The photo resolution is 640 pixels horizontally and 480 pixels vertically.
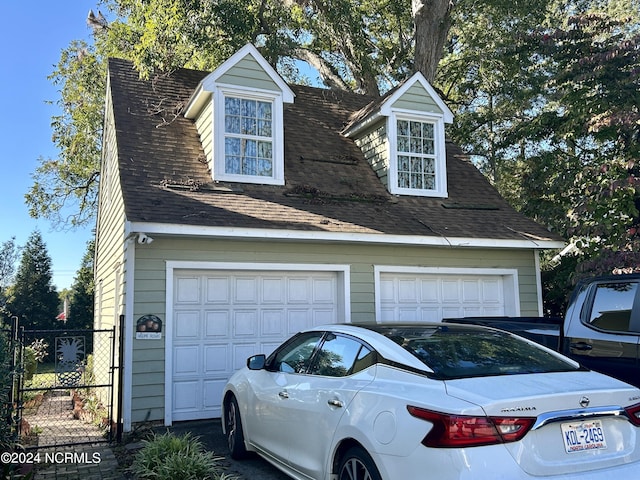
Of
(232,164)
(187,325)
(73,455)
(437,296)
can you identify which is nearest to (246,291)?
(187,325)

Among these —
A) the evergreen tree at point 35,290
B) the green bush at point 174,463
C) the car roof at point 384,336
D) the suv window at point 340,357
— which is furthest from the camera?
the evergreen tree at point 35,290

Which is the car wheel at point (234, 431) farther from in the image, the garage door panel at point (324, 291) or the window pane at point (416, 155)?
the window pane at point (416, 155)

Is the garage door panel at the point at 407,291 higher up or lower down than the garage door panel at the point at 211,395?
higher up

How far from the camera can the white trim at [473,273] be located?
Result: 9.41 meters

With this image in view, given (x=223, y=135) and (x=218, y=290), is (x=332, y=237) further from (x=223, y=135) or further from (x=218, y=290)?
(x=223, y=135)

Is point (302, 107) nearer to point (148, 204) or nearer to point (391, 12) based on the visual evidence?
point (148, 204)

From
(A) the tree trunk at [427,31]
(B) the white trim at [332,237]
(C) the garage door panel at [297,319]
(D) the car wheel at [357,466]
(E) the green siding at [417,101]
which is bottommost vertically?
(D) the car wheel at [357,466]

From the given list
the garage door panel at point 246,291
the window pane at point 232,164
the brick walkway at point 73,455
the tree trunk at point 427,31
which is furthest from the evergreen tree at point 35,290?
the garage door panel at point 246,291

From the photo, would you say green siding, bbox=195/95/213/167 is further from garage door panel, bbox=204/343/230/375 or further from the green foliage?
the green foliage

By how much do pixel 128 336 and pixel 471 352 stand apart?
5.33 metres

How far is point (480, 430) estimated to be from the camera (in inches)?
119

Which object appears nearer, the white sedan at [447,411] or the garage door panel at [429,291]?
the white sedan at [447,411]

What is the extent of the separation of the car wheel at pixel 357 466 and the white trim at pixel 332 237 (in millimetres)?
4743

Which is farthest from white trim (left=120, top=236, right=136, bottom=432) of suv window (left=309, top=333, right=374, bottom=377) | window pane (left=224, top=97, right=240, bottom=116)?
suv window (left=309, top=333, right=374, bottom=377)
